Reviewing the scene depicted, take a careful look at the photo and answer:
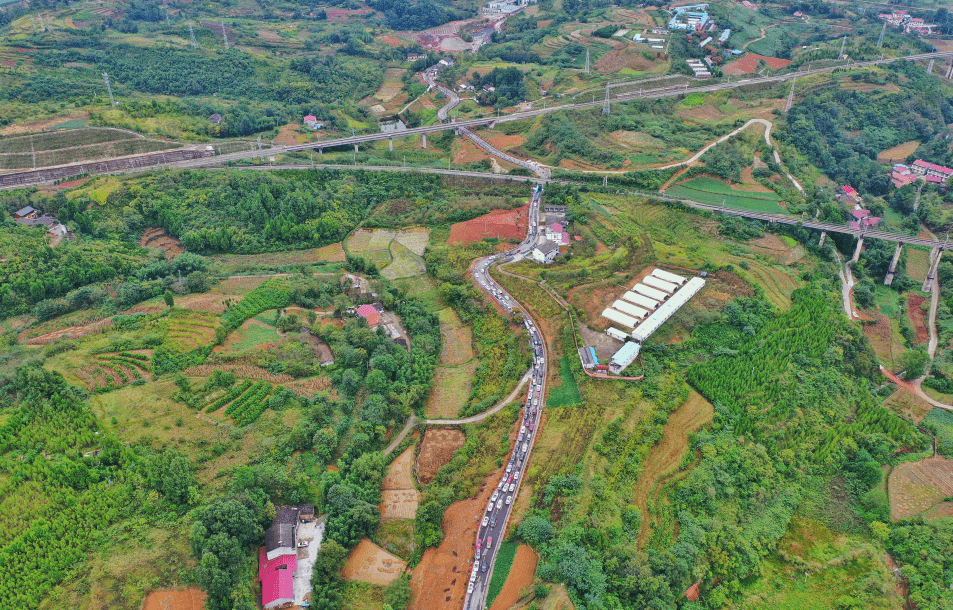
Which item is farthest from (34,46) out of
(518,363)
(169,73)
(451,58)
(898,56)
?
(898,56)

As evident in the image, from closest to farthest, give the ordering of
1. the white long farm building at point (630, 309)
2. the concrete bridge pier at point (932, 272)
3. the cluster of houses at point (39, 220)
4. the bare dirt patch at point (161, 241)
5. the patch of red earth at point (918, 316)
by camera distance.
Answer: the white long farm building at point (630, 309), the patch of red earth at point (918, 316), the concrete bridge pier at point (932, 272), the cluster of houses at point (39, 220), the bare dirt patch at point (161, 241)

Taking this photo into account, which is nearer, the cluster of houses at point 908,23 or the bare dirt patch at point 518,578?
the bare dirt patch at point 518,578

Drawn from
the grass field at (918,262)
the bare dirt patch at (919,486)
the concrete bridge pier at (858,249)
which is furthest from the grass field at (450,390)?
the grass field at (918,262)

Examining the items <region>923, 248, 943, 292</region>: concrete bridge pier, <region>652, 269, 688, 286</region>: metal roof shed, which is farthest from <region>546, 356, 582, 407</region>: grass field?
<region>923, 248, 943, 292</region>: concrete bridge pier

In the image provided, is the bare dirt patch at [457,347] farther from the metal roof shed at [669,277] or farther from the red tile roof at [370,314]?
the metal roof shed at [669,277]

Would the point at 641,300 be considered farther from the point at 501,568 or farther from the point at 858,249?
the point at 858,249

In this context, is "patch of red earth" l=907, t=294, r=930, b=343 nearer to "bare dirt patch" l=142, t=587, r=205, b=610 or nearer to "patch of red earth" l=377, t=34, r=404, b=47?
"bare dirt patch" l=142, t=587, r=205, b=610

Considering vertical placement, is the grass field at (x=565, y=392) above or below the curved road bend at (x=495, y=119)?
below
